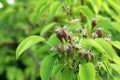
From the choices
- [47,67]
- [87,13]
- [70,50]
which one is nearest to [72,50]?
[70,50]

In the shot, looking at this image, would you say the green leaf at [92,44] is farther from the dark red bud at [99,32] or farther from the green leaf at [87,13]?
the green leaf at [87,13]

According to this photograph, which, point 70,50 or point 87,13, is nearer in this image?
point 70,50

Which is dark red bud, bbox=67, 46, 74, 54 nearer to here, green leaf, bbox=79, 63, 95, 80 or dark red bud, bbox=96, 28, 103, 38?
green leaf, bbox=79, 63, 95, 80

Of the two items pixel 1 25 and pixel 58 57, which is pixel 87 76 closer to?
pixel 58 57

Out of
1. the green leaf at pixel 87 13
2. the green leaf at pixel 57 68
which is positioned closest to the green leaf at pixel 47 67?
the green leaf at pixel 57 68

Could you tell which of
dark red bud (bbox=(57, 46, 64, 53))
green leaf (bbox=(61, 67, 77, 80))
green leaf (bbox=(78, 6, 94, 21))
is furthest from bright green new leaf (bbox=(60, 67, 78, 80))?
green leaf (bbox=(78, 6, 94, 21))

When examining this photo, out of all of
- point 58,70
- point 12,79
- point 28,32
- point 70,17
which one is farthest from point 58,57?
point 12,79

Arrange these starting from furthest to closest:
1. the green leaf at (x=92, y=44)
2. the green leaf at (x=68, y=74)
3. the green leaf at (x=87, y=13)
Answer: the green leaf at (x=87, y=13)
the green leaf at (x=68, y=74)
the green leaf at (x=92, y=44)

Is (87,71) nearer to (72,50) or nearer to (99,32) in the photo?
(72,50)
